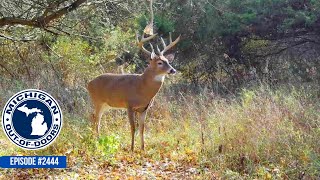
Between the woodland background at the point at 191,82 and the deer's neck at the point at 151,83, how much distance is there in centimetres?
83

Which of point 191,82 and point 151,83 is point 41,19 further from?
point 191,82

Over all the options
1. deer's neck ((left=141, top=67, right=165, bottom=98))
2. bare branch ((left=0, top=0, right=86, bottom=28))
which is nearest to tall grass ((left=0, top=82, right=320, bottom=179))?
deer's neck ((left=141, top=67, right=165, bottom=98))

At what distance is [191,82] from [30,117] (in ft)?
30.2

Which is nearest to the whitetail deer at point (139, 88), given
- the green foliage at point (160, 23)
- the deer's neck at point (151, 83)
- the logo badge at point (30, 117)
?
the deer's neck at point (151, 83)

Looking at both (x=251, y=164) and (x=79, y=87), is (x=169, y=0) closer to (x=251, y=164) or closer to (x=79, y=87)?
(x=79, y=87)

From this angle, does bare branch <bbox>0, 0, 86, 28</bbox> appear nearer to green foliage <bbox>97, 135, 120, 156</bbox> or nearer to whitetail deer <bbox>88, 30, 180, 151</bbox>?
whitetail deer <bbox>88, 30, 180, 151</bbox>

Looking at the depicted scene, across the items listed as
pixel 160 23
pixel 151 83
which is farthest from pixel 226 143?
pixel 160 23

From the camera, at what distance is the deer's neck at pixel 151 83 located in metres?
8.64

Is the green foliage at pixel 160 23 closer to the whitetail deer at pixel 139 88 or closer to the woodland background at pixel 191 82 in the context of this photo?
the woodland background at pixel 191 82

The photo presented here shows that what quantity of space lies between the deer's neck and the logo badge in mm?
2284

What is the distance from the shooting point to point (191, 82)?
50.1 ft

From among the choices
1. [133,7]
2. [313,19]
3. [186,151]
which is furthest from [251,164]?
[313,19]

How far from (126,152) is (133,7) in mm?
3349

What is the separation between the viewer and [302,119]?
27.4 ft
